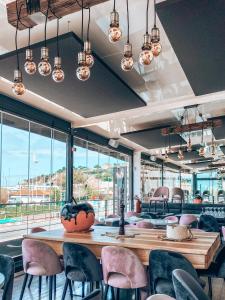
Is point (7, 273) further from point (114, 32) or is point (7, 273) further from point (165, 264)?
point (114, 32)

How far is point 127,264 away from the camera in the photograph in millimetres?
2932

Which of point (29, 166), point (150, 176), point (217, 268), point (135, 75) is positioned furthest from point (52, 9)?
point (150, 176)

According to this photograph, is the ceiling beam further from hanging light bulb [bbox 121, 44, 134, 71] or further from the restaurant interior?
hanging light bulb [bbox 121, 44, 134, 71]

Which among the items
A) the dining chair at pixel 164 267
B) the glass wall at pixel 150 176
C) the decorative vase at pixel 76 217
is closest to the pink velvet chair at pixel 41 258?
the decorative vase at pixel 76 217

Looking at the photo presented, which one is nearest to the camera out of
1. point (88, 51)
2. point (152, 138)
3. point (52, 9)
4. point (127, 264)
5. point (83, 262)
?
point (52, 9)

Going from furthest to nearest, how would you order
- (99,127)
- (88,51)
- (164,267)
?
(99,127)
(164,267)
(88,51)

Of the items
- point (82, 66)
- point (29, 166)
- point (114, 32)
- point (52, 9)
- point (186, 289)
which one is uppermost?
point (52, 9)

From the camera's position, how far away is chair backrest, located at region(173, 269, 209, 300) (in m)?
1.27

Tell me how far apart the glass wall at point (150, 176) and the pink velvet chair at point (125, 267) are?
10.4m

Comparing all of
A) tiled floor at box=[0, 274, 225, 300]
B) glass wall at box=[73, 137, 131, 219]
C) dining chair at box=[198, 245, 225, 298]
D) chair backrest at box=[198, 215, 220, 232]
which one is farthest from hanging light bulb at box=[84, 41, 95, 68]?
chair backrest at box=[198, 215, 220, 232]

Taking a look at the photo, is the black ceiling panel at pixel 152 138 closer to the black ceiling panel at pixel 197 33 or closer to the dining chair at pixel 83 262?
the black ceiling panel at pixel 197 33

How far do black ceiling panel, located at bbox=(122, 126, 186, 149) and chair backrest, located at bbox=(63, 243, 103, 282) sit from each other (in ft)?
18.2

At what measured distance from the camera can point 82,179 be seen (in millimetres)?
8820

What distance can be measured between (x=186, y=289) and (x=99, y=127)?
7.50 meters
